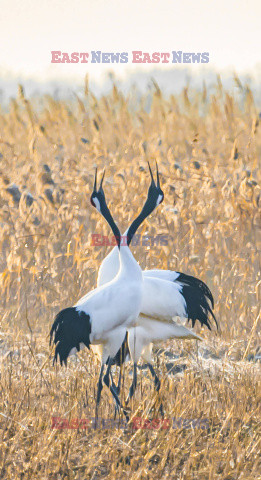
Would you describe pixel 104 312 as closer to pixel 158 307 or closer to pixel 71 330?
pixel 71 330

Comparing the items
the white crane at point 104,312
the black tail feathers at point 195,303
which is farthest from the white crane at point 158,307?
the white crane at point 104,312

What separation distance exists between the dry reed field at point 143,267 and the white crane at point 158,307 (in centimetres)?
22

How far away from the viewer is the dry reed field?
11.7 feet

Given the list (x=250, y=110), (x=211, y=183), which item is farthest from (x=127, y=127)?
(x=211, y=183)

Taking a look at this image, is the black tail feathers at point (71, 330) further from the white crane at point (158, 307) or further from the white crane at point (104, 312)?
the white crane at point (158, 307)

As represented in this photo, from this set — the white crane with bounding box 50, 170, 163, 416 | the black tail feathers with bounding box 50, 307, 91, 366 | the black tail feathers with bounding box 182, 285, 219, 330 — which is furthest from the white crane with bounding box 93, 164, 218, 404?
the black tail feathers with bounding box 50, 307, 91, 366

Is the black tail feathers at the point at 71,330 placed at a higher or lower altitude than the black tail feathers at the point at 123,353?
higher

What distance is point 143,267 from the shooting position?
5840 millimetres

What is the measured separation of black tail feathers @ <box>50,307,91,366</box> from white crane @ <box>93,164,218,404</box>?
0.28 m

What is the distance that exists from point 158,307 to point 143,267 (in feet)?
6.65

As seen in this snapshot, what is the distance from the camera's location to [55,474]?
134 inches

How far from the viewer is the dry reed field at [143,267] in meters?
3.56

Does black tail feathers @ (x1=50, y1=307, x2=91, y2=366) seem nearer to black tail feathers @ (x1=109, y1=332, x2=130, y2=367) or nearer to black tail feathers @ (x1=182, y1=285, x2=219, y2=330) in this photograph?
black tail feathers @ (x1=109, y1=332, x2=130, y2=367)

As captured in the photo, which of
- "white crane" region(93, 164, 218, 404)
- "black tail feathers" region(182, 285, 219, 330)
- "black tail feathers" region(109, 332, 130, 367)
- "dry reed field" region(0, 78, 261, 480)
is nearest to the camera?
"dry reed field" region(0, 78, 261, 480)
